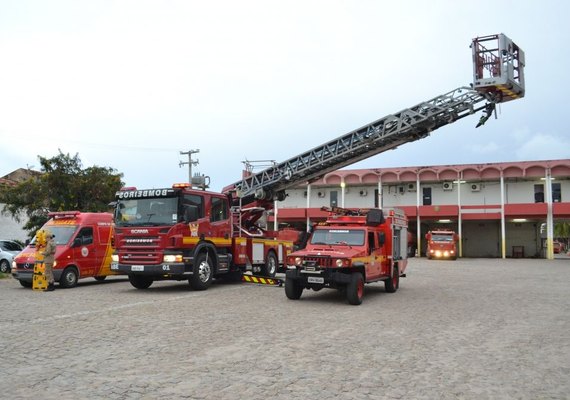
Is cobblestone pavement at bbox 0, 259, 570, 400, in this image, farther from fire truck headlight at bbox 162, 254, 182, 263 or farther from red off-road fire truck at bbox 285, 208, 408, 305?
fire truck headlight at bbox 162, 254, 182, 263

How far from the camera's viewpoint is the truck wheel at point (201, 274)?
49.4 feet

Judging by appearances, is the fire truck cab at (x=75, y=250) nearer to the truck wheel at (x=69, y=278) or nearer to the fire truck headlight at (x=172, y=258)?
the truck wheel at (x=69, y=278)

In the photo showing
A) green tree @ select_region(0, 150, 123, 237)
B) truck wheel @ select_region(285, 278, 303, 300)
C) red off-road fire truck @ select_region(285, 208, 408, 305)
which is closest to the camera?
red off-road fire truck @ select_region(285, 208, 408, 305)

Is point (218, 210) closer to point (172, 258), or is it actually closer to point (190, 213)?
point (190, 213)

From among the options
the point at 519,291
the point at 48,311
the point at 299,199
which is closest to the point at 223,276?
the point at 48,311

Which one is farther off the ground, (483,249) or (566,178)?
(566,178)

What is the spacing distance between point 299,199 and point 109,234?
34756mm

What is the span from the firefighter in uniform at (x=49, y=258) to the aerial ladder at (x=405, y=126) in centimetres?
620

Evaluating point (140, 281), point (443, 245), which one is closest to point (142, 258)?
point (140, 281)

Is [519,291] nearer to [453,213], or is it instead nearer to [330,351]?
[330,351]

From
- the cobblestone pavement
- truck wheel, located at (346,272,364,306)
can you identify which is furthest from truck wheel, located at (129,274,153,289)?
truck wheel, located at (346,272,364,306)

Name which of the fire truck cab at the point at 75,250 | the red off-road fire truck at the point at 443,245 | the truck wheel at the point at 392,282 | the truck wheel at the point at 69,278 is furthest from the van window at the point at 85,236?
the red off-road fire truck at the point at 443,245

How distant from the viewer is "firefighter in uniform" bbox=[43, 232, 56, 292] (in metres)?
15.2

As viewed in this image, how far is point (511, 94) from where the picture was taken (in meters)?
17.0
